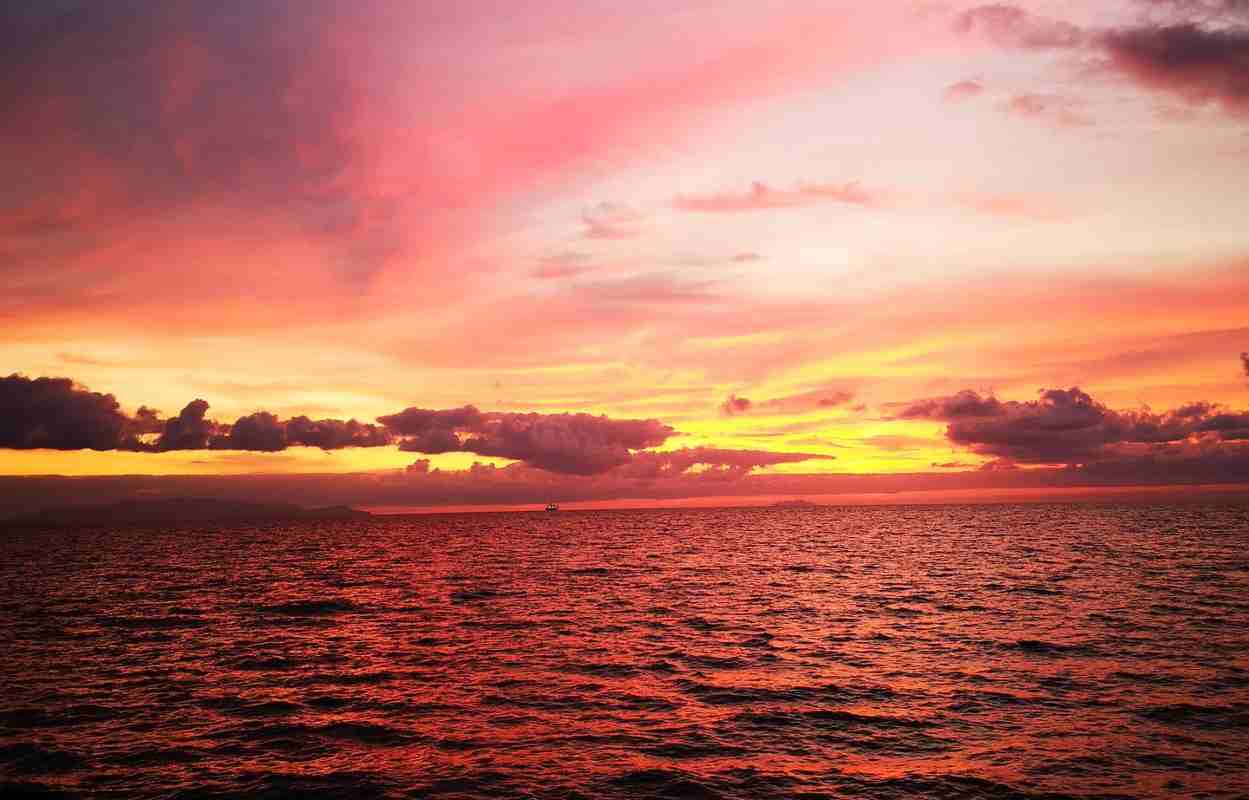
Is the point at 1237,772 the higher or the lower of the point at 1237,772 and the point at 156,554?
the higher

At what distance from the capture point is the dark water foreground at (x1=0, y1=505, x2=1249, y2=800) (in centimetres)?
2342

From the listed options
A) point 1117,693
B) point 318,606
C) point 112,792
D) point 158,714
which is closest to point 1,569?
point 318,606

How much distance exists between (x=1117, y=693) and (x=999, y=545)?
101445 millimetres

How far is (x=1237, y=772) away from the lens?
22.8 m

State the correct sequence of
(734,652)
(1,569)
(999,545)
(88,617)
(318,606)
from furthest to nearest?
(999,545), (1,569), (318,606), (88,617), (734,652)

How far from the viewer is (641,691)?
33.5 meters

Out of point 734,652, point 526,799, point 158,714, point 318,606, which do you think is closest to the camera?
point 526,799

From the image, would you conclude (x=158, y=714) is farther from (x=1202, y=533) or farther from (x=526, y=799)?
(x=1202, y=533)

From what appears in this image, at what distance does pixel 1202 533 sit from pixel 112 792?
173366 mm

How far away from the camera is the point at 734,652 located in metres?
41.4

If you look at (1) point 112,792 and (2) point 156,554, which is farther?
(2) point 156,554

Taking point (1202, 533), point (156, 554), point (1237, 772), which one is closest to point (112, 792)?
point (1237, 772)

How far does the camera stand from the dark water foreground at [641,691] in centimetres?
2342

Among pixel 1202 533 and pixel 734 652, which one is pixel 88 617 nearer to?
pixel 734 652
